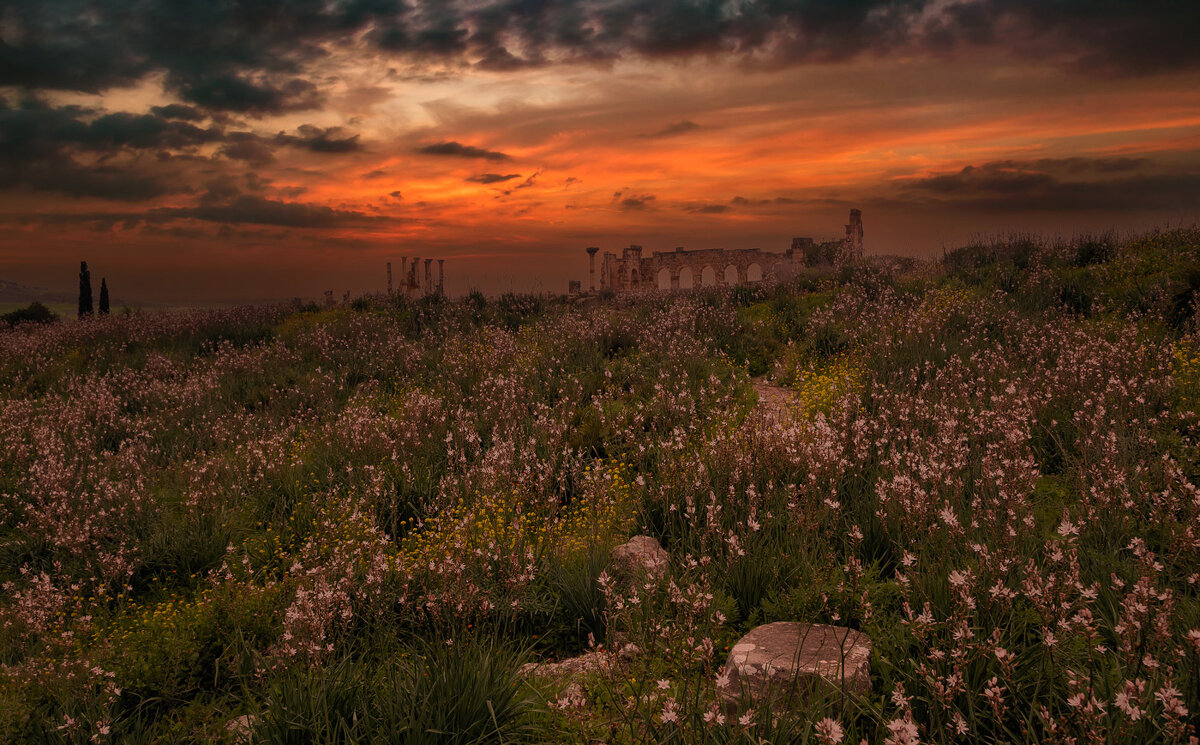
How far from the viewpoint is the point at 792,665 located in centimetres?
298

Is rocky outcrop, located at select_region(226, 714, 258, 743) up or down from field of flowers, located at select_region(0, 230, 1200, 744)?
down

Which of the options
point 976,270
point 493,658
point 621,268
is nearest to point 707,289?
point 976,270

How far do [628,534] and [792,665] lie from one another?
244cm

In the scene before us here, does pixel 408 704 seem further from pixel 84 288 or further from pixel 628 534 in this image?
pixel 84 288

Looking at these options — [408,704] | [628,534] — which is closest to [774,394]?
[628,534]

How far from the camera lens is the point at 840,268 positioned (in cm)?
1708

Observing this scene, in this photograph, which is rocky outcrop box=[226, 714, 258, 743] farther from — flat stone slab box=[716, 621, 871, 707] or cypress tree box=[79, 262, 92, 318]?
cypress tree box=[79, 262, 92, 318]

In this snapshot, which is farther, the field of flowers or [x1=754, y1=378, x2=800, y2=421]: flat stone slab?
[x1=754, y1=378, x2=800, y2=421]: flat stone slab

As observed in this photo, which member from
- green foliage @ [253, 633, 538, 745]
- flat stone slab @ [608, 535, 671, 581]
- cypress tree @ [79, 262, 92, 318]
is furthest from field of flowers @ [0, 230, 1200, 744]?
cypress tree @ [79, 262, 92, 318]

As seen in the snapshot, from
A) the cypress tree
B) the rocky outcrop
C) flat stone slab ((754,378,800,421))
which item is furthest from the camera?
the cypress tree

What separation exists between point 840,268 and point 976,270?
10.3 feet

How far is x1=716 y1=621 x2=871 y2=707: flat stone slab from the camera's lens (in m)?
2.89

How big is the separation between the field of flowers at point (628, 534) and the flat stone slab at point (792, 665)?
0.10m

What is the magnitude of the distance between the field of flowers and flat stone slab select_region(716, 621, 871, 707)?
0.10 m
